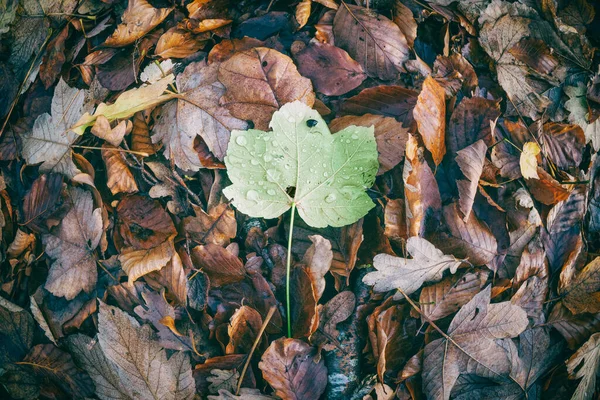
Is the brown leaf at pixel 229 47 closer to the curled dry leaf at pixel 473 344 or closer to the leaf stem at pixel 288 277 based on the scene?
the leaf stem at pixel 288 277

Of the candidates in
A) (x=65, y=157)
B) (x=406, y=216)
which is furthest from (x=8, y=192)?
(x=406, y=216)

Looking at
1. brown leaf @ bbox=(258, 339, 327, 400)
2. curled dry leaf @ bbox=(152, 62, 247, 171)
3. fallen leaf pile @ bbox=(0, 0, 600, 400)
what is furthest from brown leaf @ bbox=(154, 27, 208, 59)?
brown leaf @ bbox=(258, 339, 327, 400)

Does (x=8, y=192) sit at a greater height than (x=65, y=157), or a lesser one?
lesser

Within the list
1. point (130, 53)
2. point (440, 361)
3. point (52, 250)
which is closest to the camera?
point (440, 361)

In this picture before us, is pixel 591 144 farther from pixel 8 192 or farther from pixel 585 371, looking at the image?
pixel 8 192

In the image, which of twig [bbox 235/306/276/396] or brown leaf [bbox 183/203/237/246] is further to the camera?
brown leaf [bbox 183/203/237/246]

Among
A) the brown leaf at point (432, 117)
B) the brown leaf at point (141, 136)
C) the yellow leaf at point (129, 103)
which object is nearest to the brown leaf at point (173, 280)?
the brown leaf at point (141, 136)

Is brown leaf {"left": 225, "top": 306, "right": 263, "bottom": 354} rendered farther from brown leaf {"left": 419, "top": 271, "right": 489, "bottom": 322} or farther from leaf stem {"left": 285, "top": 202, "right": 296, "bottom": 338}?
brown leaf {"left": 419, "top": 271, "right": 489, "bottom": 322}
